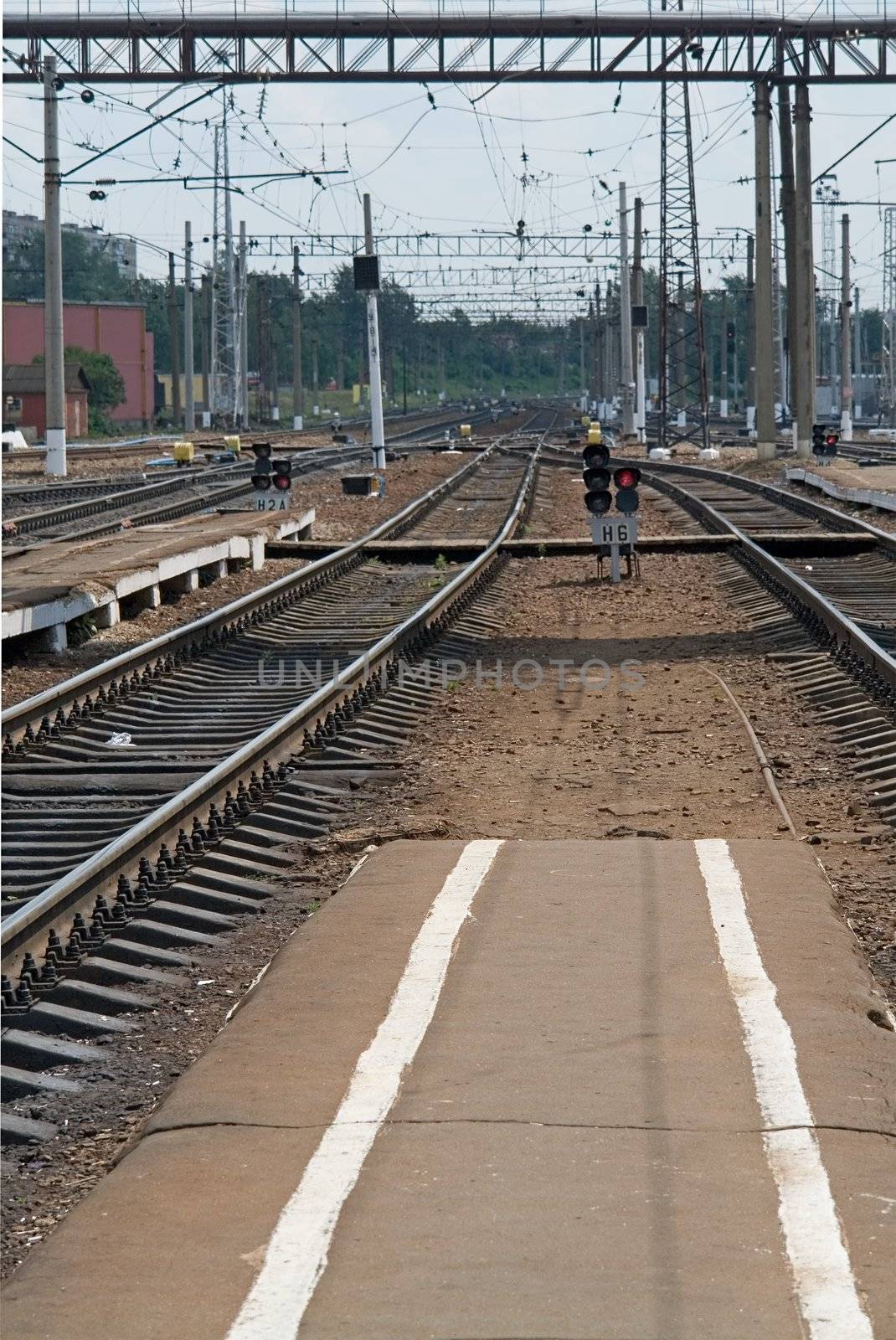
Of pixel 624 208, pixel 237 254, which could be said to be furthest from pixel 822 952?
pixel 237 254

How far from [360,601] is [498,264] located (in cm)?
7533

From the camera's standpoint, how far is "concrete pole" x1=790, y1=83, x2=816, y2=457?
3947 cm

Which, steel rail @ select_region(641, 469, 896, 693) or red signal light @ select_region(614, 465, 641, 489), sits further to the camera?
red signal light @ select_region(614, 465, 641, 489)

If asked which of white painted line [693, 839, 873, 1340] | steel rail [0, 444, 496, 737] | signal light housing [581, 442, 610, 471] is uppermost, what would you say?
signal light housing [581, 442, 610, 471]

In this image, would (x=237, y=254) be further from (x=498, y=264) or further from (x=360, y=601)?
(x=360, y=601)

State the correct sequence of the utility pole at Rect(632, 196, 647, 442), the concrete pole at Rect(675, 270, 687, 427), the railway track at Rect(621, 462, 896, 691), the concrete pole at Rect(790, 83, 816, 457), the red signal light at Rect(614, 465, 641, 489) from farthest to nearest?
the utility pole at Rect(632, 196, 647, 442) → the concrete pole at Rect(675, 270, 687, 427) → the concrete pole at Rect(790, 83, 816, 457) → the red signal light at Rect(614, 465, 641, 489) → the railway track at Rect(621, 462, 896, 691)

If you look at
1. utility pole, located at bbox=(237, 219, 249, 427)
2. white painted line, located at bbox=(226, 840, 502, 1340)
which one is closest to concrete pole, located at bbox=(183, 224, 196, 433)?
utility pole, located at bbox=(237, 219, 249, 427)

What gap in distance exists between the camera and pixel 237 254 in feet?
241

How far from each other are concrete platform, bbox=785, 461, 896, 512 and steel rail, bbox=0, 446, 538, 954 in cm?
1579

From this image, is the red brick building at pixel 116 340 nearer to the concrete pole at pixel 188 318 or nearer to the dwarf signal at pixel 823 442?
the concrete pole at pixel 188 318

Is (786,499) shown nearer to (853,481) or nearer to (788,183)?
(853,481)

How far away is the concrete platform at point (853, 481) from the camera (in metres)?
29.3

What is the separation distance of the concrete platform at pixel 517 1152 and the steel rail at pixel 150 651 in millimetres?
4425

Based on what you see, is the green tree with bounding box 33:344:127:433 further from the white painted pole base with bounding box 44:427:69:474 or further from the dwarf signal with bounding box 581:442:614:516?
the dwarf signal with bounding box 581:442:614:516
